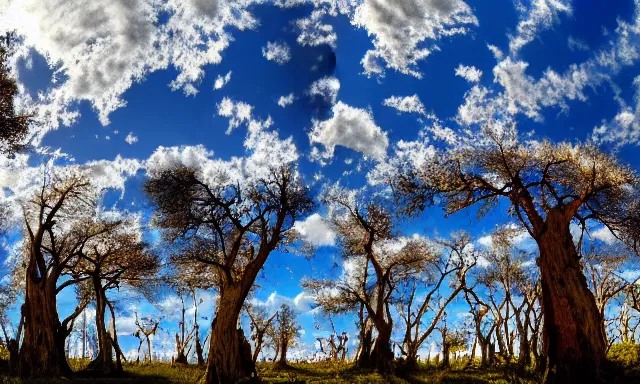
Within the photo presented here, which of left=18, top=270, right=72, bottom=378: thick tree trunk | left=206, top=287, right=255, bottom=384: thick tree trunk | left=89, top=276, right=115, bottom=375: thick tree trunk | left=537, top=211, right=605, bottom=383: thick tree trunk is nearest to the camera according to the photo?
left=537, top=211, right=605, bottom=383: thick tree trunk

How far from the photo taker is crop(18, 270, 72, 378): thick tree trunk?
73.6ft

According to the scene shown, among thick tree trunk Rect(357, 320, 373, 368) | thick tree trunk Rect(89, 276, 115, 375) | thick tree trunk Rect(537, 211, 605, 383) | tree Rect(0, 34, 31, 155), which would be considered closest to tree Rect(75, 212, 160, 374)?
thick tree trunk Rect(89, 276, 115, 375)

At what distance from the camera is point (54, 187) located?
2508 cm

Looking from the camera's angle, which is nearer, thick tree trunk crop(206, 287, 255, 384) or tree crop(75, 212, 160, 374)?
thick tree trunk crop(206, 287, 255, 384)

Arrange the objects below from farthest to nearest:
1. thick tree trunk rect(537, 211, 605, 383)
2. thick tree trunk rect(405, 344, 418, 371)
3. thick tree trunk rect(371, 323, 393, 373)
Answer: thick tree trunk rect(405, 344, 418, 371)
thick tree trunk rect(371, 323, 393, 373)
thick tree trunk rect(537, 211, 605, 383)

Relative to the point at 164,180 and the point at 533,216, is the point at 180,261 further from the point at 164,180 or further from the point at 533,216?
the point at 533,216

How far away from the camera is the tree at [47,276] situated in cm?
2270

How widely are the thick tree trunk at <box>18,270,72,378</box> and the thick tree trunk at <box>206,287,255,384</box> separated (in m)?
8.21

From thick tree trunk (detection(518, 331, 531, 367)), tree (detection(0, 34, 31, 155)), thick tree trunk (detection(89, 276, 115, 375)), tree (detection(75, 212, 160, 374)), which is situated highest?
tree (detection(0, 34, 31, 155))

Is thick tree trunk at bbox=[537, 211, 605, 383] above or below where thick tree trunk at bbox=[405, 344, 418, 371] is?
above

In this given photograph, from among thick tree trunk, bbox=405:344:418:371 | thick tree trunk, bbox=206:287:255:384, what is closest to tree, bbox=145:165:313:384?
thick tree trunk, bbox=206:287:255:384

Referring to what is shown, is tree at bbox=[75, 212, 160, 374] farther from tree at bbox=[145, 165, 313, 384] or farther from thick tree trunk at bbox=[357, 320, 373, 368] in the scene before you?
thick tree trunk at bbox=[357, 320, 373, 368]

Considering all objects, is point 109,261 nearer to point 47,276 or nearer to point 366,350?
point 47,276

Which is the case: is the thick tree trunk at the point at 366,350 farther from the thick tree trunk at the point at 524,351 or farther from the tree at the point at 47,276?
the tree at the point at 47,276
